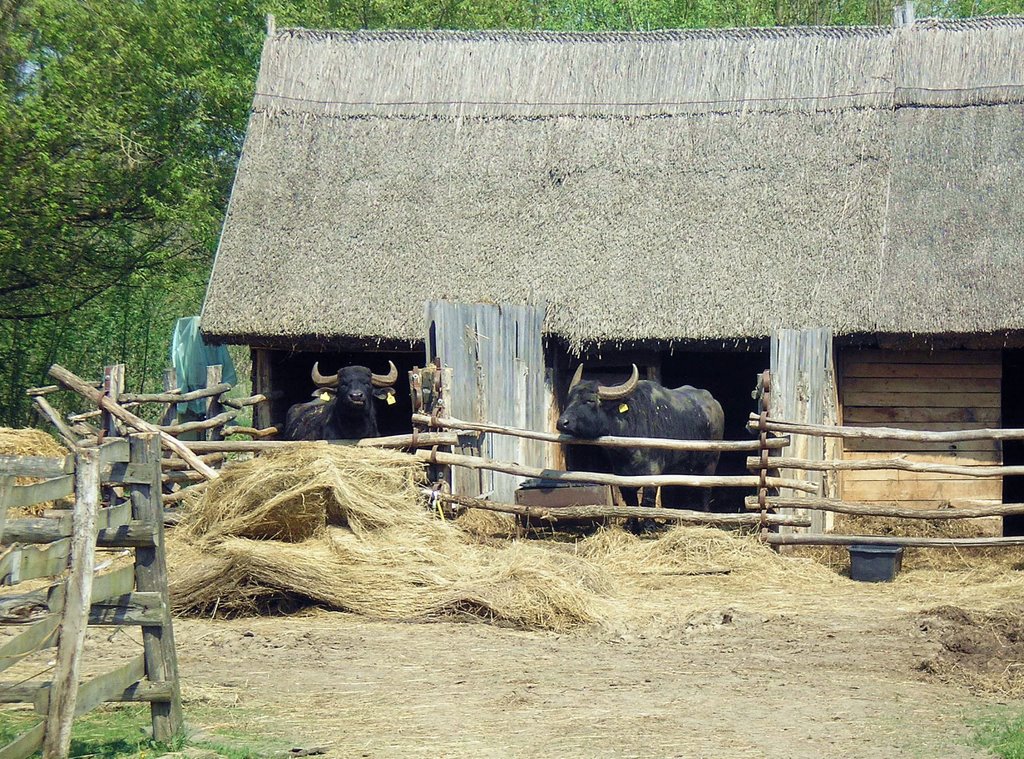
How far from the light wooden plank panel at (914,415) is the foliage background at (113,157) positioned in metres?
10.9

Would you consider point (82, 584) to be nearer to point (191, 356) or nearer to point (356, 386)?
point (356, 386)

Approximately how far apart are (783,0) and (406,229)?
15960mm

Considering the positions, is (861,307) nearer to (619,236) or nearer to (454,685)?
(619,236)

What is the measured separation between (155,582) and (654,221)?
9.48 meters

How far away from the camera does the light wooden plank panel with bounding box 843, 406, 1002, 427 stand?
1323cm

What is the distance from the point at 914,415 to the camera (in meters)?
13.3

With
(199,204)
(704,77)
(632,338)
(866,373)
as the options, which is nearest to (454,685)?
(632,338)

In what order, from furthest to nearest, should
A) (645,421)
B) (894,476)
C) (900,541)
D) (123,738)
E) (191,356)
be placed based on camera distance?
(191,356)
(645,421)
(894,476)
(900,541)
(123,738)

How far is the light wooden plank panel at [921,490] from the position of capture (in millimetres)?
13031

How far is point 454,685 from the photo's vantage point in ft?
24.1

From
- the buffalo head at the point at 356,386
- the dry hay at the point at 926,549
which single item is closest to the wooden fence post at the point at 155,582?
the dry hay at the point at 926,549


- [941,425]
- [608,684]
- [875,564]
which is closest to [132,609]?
[608,684]

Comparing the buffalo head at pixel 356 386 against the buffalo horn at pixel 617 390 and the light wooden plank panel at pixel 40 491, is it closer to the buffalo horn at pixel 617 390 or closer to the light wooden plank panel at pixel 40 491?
the buffalo horn at pixel 617 390

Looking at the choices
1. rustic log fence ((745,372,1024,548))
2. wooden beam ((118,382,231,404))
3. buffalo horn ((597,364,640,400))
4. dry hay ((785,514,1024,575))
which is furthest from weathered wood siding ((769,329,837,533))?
wooden beam ((118,382,231,404))
